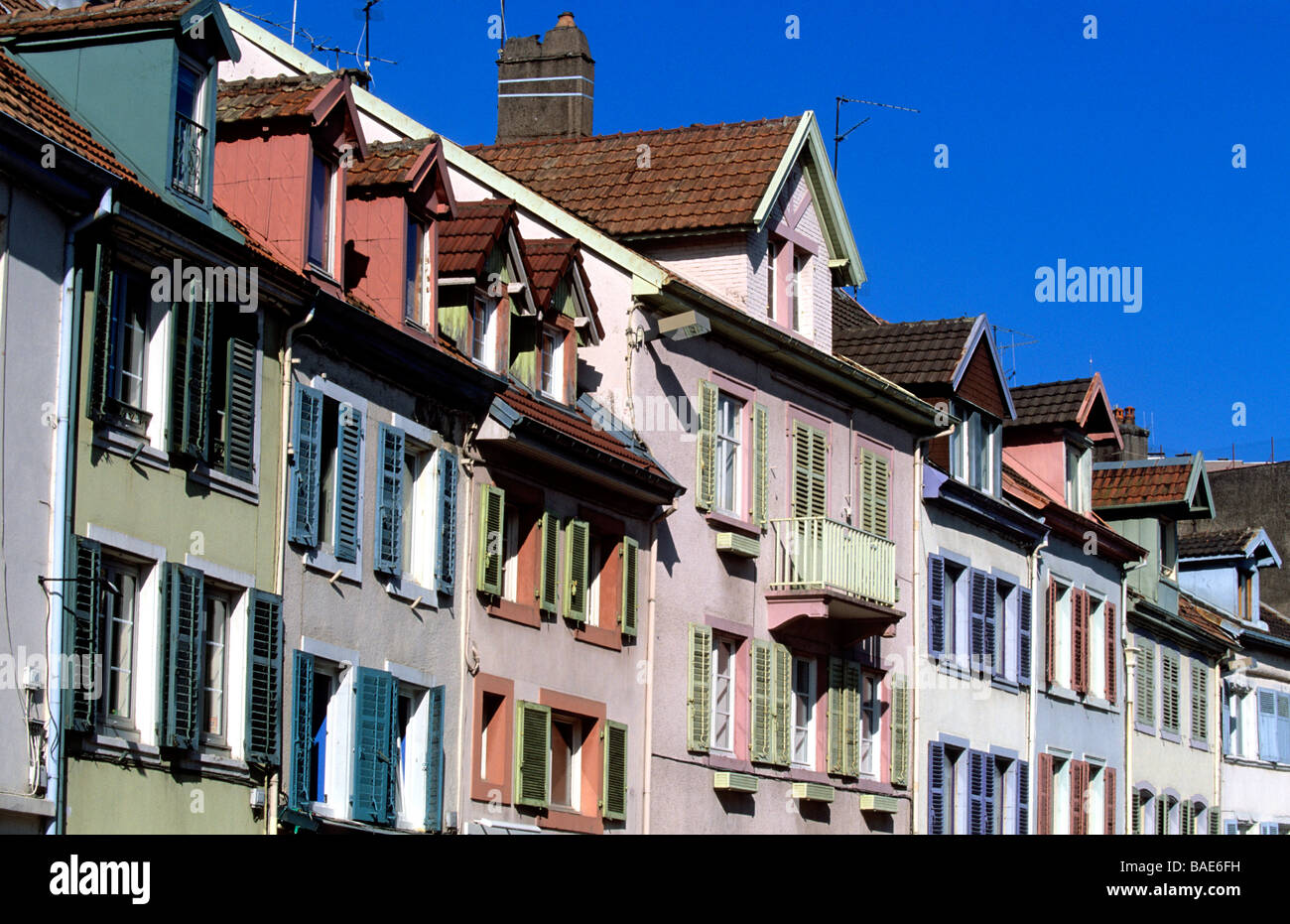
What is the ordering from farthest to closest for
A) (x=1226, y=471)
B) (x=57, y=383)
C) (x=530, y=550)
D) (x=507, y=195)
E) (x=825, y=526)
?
(x=1226, y=471), (x=825, y=526), (x=507, y=195), (x=530, y=550), (x=57, y=383)

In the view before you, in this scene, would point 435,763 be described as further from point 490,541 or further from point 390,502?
point 390,502

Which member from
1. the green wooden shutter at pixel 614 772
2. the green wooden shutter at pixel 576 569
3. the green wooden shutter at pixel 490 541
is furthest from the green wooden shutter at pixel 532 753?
the green wooden shutter at pixel 490 541

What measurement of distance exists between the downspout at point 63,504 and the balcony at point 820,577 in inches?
575

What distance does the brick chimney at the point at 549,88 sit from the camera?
1495 inches

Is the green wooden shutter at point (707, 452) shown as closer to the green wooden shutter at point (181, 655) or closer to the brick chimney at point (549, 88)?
the brick chimney at point (549, 88)

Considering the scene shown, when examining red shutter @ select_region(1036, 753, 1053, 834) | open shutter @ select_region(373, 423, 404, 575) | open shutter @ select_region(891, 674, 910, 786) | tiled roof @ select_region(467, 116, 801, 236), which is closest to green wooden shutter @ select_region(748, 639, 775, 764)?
open shutter @ select_region(891, 674, 910, 786)

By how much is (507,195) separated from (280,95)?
6.72 m

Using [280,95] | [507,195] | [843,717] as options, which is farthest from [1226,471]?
[280,95]

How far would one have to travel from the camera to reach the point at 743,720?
3156cm

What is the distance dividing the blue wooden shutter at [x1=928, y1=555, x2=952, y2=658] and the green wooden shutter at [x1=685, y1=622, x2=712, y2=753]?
6961mm

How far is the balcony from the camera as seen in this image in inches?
1267

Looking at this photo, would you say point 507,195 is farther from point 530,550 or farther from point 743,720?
point 743,720

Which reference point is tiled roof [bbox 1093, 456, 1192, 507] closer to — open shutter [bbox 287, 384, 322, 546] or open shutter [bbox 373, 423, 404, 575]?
open shutter [bbox 373, 423, 404, 575]
